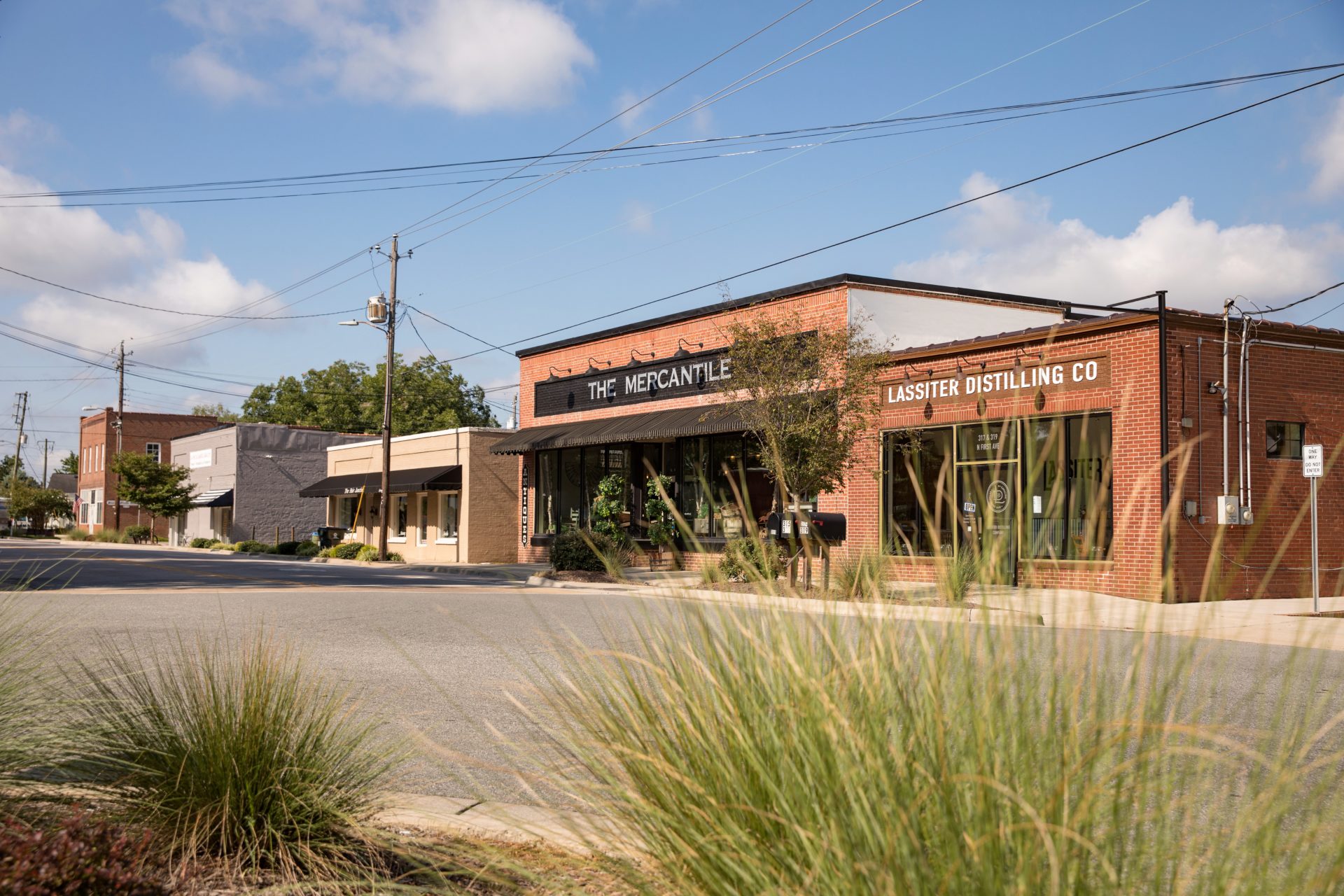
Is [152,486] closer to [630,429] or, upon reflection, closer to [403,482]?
[403,482]

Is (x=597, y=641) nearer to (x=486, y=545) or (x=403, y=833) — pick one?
(x=403, y=833)

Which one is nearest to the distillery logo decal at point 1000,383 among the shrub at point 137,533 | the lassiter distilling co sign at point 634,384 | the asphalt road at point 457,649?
the lassiter distilling co sign at point 634,384

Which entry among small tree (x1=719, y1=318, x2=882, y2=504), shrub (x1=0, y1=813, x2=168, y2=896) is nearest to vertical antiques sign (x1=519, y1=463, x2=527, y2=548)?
small tree (x1=719, y1=318, x2=882, y2=504)

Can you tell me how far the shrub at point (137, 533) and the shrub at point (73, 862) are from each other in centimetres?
6334

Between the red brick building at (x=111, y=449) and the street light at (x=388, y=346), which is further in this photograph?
the red brick building at (x=111, y=449)

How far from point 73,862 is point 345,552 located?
121ft

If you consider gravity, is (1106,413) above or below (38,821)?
above

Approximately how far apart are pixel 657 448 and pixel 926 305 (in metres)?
8.49

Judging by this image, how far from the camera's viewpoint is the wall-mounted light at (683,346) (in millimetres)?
27562

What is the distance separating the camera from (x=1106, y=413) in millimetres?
18172

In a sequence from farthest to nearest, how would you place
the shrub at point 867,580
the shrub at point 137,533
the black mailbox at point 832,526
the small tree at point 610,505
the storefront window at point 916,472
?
the shrub at point 137,533 → the small tree at point 610,505 → the storefront window at point 916,472 → the black mailbox at point 832,526 → the shrub at point 867,580

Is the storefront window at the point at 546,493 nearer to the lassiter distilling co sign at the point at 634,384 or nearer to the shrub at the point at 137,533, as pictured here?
A: the lassiter distilling co sign at the point at 634,384

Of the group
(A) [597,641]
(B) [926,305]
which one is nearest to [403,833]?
(A) [597,641]

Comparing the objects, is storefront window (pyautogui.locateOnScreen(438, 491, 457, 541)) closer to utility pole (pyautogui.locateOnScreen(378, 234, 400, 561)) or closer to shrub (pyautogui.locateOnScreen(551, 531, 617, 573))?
utility pole (pyautogui.locateOnScreen(378, 234, 400, 561))
